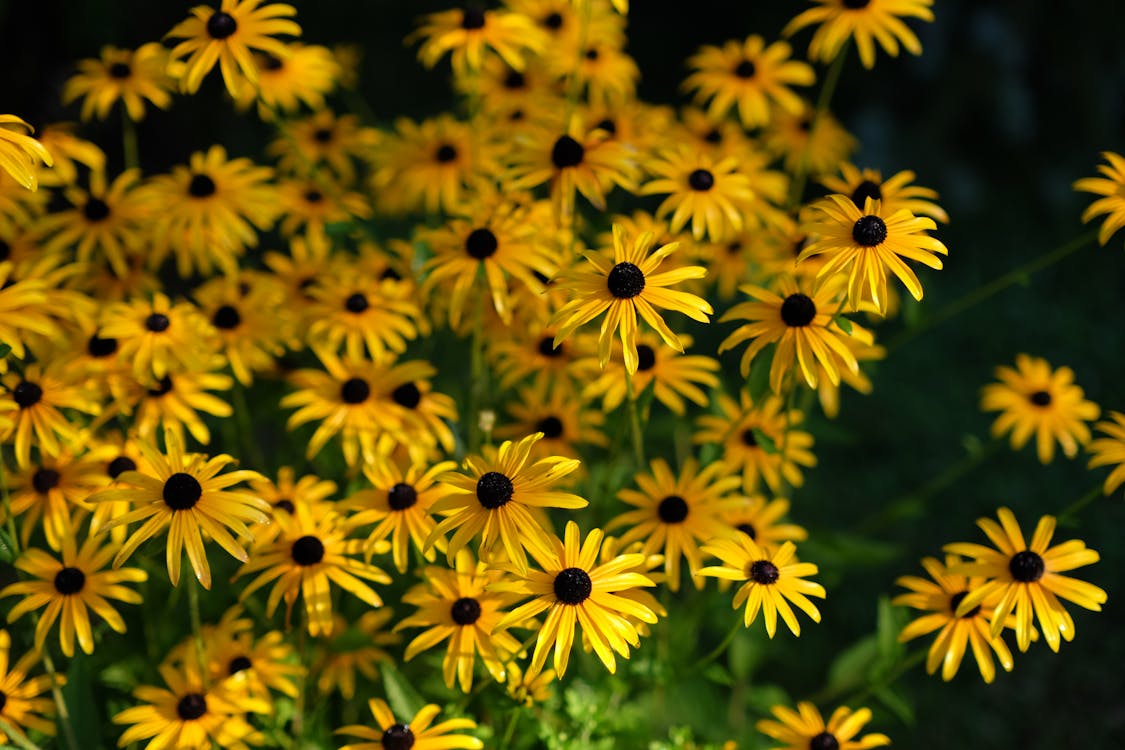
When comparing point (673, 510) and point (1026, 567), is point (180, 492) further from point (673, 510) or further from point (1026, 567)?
point (1026, 567)

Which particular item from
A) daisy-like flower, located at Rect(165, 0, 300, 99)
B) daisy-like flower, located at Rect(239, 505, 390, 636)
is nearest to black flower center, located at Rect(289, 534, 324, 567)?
daisy-like flower, located at Rect(239, 505, 390, 636)

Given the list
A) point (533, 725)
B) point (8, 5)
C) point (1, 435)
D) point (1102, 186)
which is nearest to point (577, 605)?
point (533, 725)

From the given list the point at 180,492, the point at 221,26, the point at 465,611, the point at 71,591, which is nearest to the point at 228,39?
the point at 221,26

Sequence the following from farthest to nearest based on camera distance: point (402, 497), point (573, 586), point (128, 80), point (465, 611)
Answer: point (128, 80) < point (402, 497) < point (465, 611) < point (573, 586)

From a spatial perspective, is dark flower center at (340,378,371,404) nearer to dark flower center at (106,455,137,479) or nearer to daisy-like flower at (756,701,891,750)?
dark flower center at (106,455,137,479)

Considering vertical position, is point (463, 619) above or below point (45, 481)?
above

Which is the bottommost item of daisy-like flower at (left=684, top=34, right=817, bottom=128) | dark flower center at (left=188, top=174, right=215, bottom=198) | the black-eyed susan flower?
dark flower center at (left=188, top=174, right=215, bottom=198)

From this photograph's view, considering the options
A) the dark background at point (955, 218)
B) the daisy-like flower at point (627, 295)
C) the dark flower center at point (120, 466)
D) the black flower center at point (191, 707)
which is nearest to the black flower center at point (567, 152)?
the daisy-like flower at point (627, 295)
